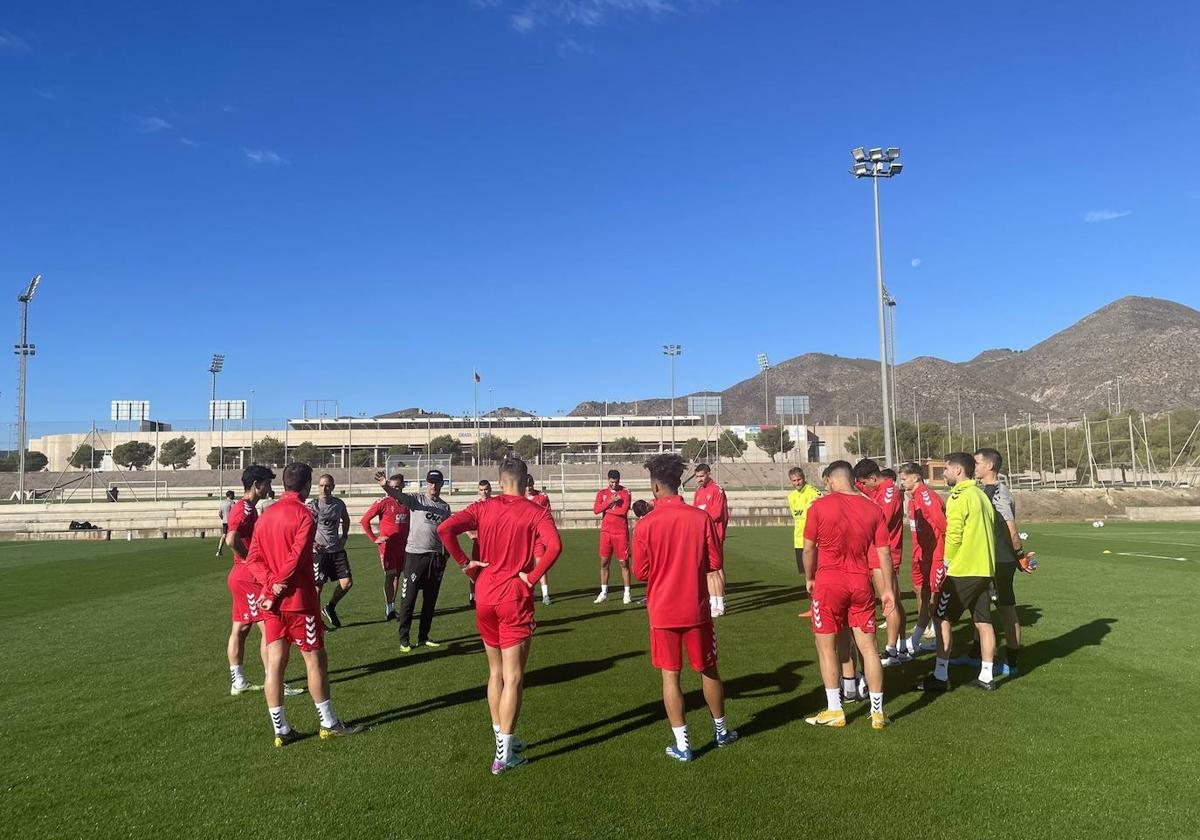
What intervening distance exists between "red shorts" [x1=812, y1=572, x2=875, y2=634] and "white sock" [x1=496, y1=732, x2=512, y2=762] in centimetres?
254

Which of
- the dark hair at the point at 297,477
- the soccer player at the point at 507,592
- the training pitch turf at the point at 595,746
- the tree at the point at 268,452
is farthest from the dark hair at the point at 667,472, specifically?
the tree at the point at 268,452

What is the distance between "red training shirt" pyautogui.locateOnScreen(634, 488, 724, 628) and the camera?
5156mm

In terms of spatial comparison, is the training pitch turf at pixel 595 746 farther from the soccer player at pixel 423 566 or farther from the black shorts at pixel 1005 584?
the black shorts at pixel 1005 584

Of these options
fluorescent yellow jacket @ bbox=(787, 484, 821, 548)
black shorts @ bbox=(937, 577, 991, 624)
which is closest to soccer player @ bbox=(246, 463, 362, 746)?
black shorts @ bbox=(937, 577, 991, 624)

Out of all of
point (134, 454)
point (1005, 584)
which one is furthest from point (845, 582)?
point (134, 454)

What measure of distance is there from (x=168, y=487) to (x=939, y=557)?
6825 centimetres

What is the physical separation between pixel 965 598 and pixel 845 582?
1.96m

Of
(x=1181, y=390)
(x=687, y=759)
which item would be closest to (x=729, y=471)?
(x=687, y=759)

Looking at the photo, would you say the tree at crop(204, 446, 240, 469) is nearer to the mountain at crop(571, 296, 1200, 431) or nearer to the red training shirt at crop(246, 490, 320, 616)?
the mountain at crop(571, 296, 1200, 431)

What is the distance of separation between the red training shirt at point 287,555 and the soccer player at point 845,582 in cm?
395

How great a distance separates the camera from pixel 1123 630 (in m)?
9.45

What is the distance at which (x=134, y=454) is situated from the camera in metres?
81.1

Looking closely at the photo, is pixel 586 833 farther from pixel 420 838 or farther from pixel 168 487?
pixel 168 487

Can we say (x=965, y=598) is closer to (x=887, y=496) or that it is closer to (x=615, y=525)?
(x=887, y=496)
